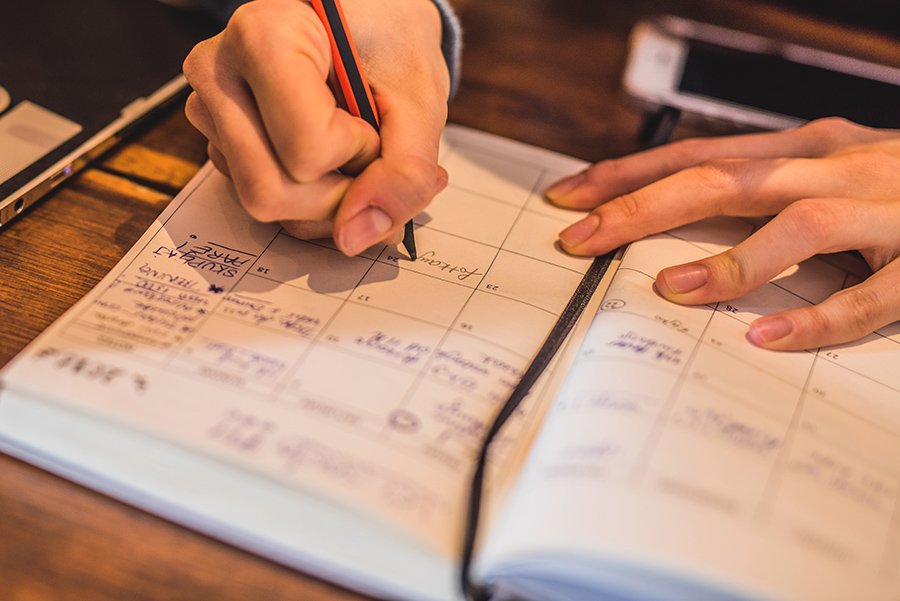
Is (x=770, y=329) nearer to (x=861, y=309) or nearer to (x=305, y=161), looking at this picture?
(x=861, y=309)

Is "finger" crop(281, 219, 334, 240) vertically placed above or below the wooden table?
above

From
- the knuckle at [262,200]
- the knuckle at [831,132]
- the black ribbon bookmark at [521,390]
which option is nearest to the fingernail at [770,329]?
the black ribbon bookmark at [521,390]

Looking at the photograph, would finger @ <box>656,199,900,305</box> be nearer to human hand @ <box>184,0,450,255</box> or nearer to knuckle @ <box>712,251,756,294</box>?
knuckle @ <box>712,251,756,294</box>

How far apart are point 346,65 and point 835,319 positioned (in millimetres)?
414

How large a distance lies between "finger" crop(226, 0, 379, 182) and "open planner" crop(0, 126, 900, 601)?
0.36 ft

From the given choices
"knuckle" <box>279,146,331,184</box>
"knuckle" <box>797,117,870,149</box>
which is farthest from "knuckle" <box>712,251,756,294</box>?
"knuckle" <box>279,146,331,184</box>

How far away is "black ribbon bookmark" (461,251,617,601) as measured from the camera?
33 centimetres

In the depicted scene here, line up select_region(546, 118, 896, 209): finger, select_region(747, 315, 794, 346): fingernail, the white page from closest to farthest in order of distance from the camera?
the white page → select_region(747, 315, 794, 346): fingernail → select_region(546, 118, 896, 209): finger

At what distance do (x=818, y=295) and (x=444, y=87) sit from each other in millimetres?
367

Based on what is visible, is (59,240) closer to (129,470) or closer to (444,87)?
(129,470)

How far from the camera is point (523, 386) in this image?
407 mm

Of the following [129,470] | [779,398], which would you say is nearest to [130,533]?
[129,470]

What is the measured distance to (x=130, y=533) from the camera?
0.35m

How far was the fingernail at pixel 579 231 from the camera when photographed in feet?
1.71
